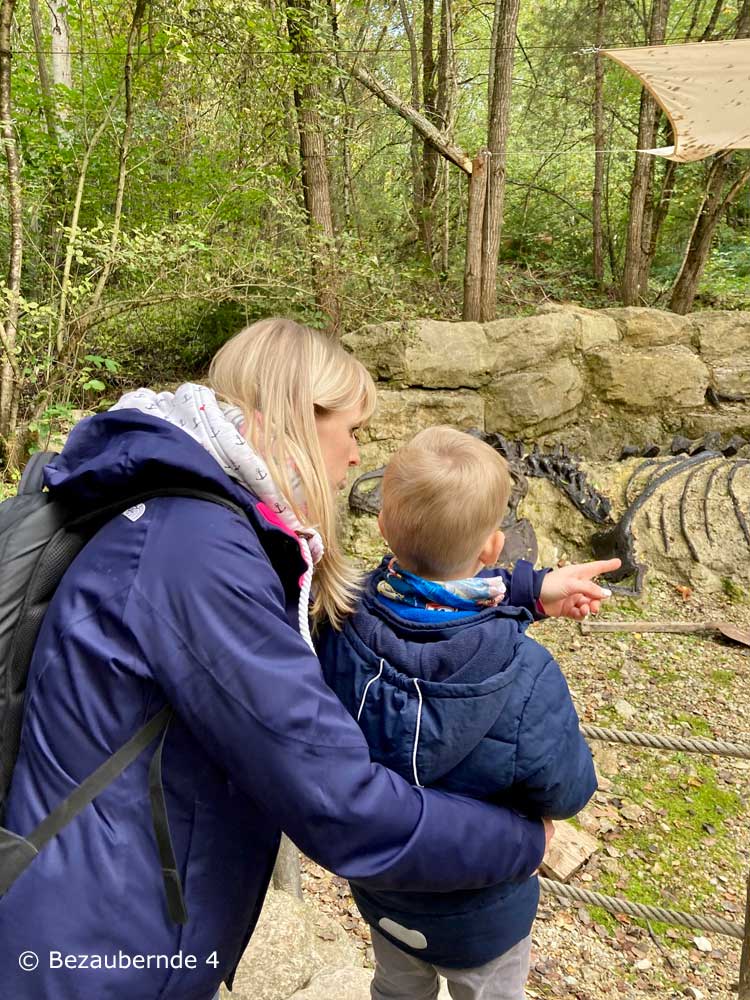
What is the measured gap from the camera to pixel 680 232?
14188 millimetres

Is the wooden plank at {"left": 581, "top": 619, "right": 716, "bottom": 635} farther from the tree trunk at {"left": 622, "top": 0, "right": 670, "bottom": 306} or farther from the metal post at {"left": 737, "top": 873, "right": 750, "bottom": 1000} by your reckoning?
the tree trunk at {"left": 622, "top": 0, "right": 670, "bottom": 306}

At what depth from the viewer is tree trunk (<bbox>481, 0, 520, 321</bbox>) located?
31.2ft

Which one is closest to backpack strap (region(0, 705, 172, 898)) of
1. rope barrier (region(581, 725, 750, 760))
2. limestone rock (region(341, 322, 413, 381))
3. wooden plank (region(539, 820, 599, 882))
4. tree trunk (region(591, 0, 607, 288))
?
rope barrier (region(581, 725, 750, 760))

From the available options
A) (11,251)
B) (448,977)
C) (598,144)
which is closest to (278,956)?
(448,977)

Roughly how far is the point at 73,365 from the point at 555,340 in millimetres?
6154

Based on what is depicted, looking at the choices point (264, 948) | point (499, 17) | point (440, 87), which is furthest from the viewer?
point (440, 87)

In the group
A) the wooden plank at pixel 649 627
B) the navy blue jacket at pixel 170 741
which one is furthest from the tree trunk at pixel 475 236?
the navy blue jacket at pixel 170 741

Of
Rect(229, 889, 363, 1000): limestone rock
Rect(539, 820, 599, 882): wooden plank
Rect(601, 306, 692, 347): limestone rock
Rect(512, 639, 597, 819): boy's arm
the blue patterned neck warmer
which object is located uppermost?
the blue patterned neck warmer

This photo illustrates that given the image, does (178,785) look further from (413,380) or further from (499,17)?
(499,17)

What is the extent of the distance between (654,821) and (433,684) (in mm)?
3782

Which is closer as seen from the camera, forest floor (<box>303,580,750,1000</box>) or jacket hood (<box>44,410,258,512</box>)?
jacket hood (<box>44,410,258,512</box>)

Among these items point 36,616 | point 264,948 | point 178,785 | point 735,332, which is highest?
point 36,616

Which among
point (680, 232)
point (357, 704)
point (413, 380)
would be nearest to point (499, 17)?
point (413, 380)

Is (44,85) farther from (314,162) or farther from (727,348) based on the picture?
(727,348)
